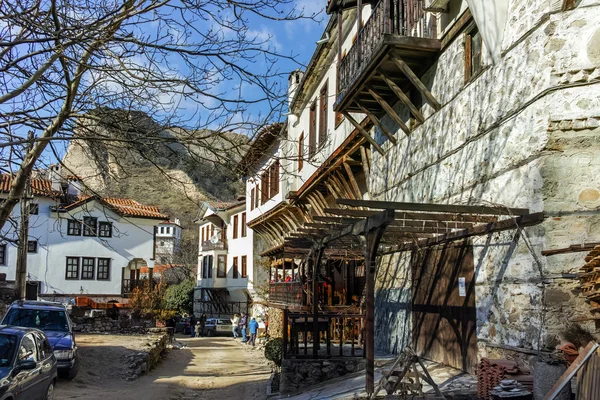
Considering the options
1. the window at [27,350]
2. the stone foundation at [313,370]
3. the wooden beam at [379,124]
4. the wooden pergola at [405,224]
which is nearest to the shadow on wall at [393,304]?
the wooden pergola at [405,224]


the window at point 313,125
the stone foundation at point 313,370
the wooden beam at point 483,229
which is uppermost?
the window at point 313,125

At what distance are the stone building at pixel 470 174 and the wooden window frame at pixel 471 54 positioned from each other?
2 centimetres

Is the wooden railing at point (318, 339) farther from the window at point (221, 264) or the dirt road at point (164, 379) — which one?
the window at point (221, 264)

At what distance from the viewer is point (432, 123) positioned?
10.4 m

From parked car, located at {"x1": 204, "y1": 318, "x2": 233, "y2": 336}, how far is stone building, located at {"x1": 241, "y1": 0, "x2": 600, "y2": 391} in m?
25.9

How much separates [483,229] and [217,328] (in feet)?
107

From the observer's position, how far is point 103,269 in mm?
36281

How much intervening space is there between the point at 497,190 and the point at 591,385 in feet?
10.8

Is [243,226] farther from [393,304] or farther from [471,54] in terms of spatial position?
[471,54]

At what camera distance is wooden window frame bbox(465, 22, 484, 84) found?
8.88 m

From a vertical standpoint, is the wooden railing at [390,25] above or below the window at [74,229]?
above

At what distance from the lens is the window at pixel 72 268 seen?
3544 centimetres

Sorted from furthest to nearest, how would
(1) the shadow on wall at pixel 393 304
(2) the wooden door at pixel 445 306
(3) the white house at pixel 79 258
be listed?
1. (3) the white house at pixel 79 258
2. (1) the shadow on wall at pixel 393 304
3. (2) the wooden door at pixel 445 306

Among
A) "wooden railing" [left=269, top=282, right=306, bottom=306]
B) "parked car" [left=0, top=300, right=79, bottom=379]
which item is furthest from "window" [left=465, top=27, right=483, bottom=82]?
"wooden railing" [left=269, top=282, right=306, bottom=306]
